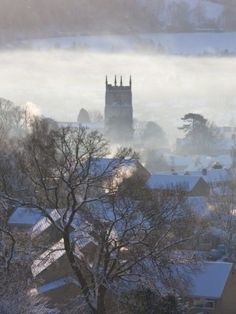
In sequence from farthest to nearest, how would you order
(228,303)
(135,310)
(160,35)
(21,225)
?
1. (160,35)
2. (21,225)
3. (228,303)
4. (135,310)

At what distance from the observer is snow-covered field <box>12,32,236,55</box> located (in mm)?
156500

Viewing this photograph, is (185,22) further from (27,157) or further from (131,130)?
(27,157)

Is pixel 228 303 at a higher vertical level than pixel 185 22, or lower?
lower

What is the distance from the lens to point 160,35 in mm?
168500

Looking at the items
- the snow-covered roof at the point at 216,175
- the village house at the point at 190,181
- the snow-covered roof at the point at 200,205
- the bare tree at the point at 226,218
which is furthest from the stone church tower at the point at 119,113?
the bare tree at the point at 226,218

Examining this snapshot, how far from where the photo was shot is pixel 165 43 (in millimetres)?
161875

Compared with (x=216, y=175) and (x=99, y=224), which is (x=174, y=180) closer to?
(x=216, y=175)

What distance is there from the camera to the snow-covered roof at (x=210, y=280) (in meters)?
23.8

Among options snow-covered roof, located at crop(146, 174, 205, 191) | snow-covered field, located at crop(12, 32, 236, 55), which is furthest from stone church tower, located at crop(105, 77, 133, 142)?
snow-covered field, located at crop(12, 32, 236, 55)

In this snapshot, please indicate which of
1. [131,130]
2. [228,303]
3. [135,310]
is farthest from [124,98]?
[135,310]

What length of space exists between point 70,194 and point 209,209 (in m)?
24.1

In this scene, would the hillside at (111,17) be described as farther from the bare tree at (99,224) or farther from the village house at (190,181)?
the bare tree at (99,224)

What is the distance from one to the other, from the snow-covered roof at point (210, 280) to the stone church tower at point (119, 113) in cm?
5323

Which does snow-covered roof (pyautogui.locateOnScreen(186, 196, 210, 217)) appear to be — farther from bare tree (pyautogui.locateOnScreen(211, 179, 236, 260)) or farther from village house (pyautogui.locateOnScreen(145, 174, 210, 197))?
village house (pyautogui.locateOnScreen(145, 174, 210, 197))
